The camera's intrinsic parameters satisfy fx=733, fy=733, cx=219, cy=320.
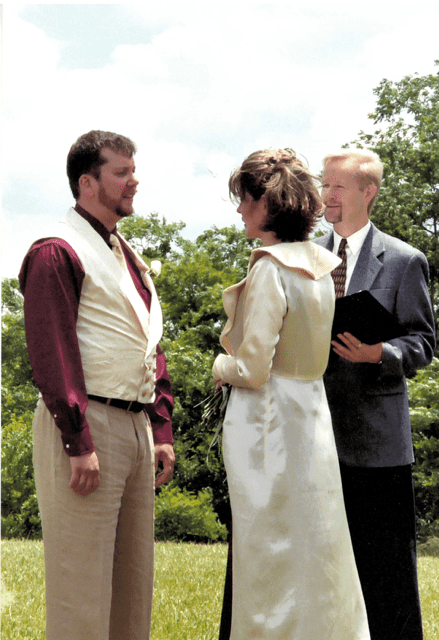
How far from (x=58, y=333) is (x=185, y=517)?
14.4 meters

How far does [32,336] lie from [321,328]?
1104 mm

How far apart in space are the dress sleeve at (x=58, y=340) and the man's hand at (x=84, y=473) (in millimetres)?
29

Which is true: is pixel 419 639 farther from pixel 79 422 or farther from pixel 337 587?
pixel 79 422

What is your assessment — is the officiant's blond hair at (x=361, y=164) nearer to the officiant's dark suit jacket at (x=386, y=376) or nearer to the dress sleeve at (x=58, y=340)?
the officiant's dark suit jacket at (x=386, y=376)

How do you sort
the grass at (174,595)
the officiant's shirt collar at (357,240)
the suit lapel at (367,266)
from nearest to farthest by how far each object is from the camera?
the suit lapel at (367,266) < the officiant's shirt collar at (357,240) < the grass at (174,595)

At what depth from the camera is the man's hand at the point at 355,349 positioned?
10.4 feet

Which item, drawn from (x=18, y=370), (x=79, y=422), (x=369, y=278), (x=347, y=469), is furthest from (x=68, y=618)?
(x=18, y=370)

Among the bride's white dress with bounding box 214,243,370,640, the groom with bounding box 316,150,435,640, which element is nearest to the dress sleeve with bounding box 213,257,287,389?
the bride's white dress with bounding box 214,243,370,640

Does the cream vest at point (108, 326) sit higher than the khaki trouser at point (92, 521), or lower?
higher

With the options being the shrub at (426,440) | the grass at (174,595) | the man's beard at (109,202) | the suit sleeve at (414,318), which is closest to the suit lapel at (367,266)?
the suit sleeve at (414,318)

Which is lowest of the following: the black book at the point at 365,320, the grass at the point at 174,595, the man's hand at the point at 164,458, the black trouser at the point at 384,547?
the grass at the point at 174,595

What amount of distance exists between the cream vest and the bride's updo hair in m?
0.60

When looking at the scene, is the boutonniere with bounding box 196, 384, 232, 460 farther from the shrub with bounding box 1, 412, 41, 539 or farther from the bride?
the shrub with bounding box 1, 412, 41, 539

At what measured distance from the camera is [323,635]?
2701 millimetres
